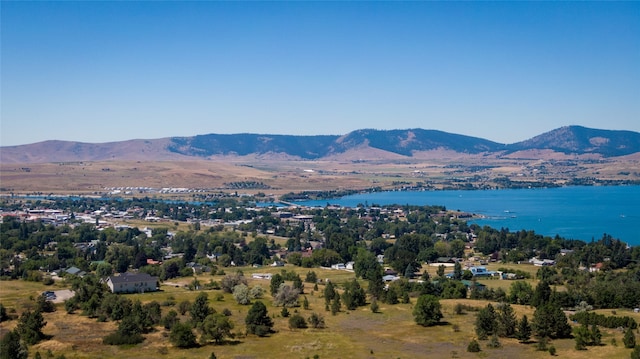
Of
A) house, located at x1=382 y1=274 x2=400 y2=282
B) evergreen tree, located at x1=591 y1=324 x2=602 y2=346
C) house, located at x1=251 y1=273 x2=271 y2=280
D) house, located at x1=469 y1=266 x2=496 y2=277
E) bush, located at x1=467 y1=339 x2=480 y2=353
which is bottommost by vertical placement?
house, located at x1=251 y1=273 x2=271 y2=280

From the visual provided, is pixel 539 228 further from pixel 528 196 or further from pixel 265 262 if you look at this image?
pixel 528 196

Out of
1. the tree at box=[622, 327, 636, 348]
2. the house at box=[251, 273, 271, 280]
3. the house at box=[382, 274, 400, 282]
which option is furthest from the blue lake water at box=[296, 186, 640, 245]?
the tree at box=[622, 327, 636, 348]

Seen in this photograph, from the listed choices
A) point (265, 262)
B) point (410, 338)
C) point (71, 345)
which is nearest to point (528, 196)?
point (265, 262)

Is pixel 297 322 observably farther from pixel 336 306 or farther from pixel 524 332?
pixel 524 332

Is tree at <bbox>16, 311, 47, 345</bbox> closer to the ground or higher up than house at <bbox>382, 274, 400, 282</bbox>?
higher up

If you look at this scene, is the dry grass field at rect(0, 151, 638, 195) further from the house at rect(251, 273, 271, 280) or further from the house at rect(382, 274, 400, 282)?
the house at rect(382, 274, 400, 282)

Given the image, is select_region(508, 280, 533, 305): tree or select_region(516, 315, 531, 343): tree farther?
select_region(508, 280, 533, 305): tree
